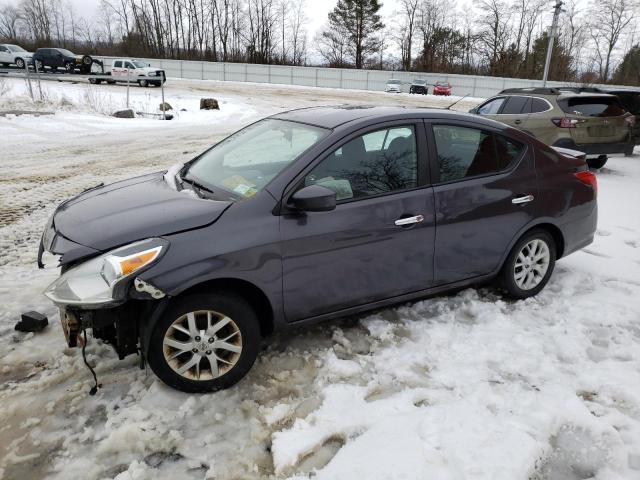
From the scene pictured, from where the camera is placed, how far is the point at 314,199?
10.1 feet

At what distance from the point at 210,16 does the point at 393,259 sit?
74.6m

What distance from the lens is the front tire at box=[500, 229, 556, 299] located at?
432cm

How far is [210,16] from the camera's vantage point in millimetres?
69875

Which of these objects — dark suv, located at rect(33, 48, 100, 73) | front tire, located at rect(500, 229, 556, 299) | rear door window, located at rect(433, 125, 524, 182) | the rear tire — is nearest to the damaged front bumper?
rear door window, located at rect(433, 125, 524, 182)

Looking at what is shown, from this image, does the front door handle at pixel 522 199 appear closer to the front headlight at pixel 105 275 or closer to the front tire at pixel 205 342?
the front tire at pixel 205 342

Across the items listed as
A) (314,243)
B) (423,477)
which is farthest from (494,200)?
(423,477)

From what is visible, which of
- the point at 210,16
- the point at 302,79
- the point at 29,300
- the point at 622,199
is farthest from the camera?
the point at 210,16

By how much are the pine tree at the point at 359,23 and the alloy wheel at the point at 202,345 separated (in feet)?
214

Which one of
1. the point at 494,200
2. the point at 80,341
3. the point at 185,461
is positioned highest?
the point at 494,200

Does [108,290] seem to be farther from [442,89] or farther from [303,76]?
[303,76]

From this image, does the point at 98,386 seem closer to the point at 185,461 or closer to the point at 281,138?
the point at 185,461

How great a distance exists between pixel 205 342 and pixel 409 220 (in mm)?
1601

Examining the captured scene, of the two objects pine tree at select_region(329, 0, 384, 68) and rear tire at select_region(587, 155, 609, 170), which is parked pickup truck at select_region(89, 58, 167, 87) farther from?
pine tree at select_region(329, 0, 384, 68)

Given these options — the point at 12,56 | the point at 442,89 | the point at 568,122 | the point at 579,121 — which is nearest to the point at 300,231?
the point at 568,122
